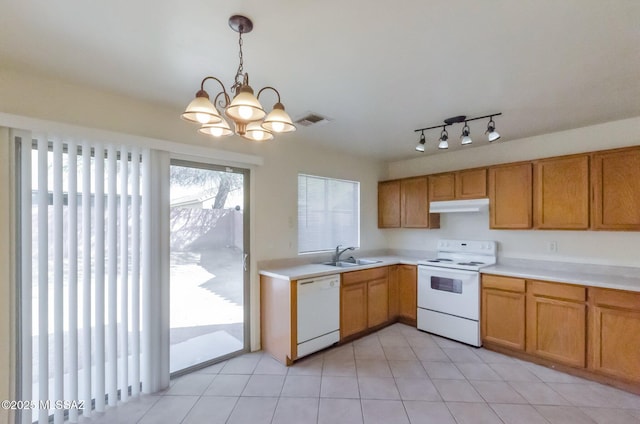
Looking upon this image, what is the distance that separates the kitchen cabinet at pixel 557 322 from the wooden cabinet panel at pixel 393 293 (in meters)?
1.56

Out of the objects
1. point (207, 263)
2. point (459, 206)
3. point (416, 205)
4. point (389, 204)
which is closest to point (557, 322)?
point (459, 206)

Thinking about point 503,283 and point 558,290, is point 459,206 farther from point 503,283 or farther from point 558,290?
point 558,290

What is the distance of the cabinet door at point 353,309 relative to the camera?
3.32 metres

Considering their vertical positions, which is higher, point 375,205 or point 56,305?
point 375,205

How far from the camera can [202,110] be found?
1.31 metres

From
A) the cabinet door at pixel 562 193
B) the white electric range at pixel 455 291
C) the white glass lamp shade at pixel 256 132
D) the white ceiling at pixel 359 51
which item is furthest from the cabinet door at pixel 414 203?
the white glass lamp shade at pixel 256 132

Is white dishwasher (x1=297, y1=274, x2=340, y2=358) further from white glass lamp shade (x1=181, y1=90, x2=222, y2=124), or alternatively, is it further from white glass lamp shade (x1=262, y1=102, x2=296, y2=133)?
white glass lamp shade (x1=181, y1=90, x2=222, y2=124)

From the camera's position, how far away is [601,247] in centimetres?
294

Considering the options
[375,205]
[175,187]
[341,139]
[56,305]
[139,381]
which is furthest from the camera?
[375,205]

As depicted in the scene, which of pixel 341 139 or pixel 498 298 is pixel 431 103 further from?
pixel 498 298

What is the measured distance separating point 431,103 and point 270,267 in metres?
2.40

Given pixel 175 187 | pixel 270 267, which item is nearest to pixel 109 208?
pixel 175 187

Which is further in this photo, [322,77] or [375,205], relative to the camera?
[375,205]

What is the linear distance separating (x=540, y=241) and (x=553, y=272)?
44 cm
